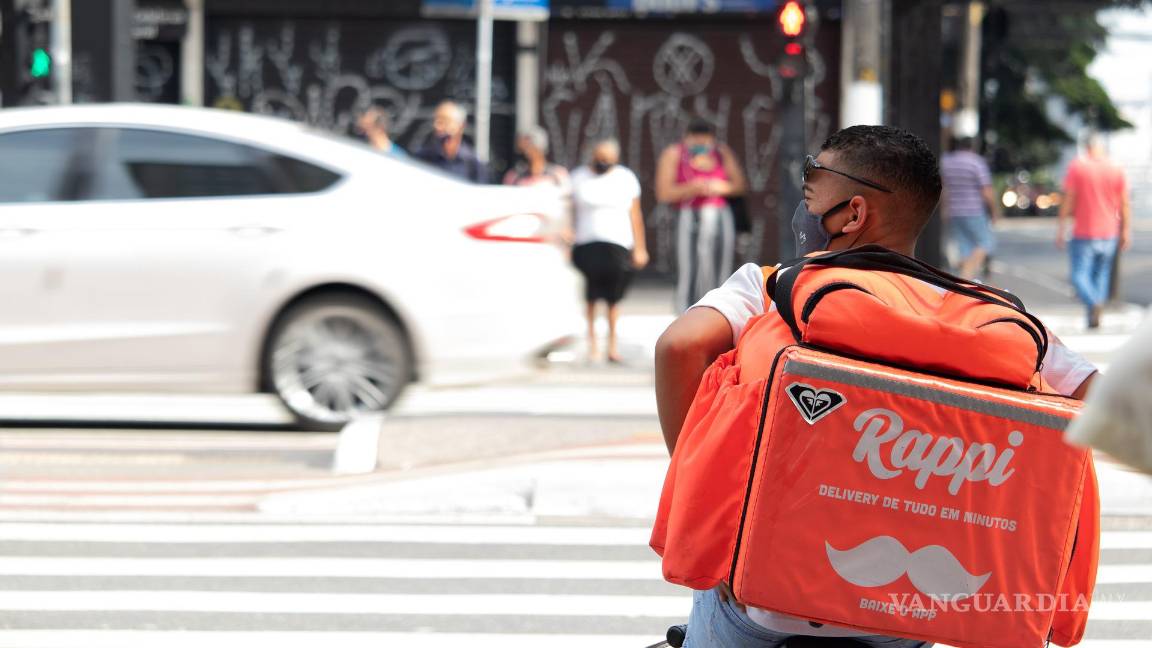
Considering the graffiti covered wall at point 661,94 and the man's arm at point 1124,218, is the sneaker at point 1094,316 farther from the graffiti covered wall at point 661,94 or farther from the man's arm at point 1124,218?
the graffiti covered wall at point 661,94

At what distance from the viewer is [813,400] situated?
2.39 metres

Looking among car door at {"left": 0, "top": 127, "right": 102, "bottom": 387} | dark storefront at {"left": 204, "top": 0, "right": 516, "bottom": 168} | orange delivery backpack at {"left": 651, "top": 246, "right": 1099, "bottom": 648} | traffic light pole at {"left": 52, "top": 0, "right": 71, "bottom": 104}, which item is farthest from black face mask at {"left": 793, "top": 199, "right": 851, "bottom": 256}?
dark storefront at {"left": 204, "top": 0, "right": 516, "bottom": 168}

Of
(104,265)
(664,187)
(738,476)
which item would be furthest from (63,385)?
(738,476)

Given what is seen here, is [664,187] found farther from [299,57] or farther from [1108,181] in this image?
[299,57]

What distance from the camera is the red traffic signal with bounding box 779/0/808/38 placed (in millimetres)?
12625

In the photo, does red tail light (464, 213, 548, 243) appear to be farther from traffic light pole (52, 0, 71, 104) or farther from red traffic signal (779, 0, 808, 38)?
traffic light pole (52, 0, 71, 104)

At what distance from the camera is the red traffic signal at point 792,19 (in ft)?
41.4

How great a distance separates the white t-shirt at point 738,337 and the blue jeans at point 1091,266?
13070 mm

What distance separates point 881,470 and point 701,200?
10.7 metres

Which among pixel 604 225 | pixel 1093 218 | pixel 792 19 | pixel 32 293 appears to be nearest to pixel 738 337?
pixel 32 293

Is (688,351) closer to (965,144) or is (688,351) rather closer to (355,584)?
(355,584)

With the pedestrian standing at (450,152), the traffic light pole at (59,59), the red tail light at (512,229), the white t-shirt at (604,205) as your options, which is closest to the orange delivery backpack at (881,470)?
the red tail light at (512,229)

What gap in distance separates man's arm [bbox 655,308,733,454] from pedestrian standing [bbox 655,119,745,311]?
10374 millimetres

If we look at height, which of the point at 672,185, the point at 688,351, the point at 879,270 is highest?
the point at 879,270
